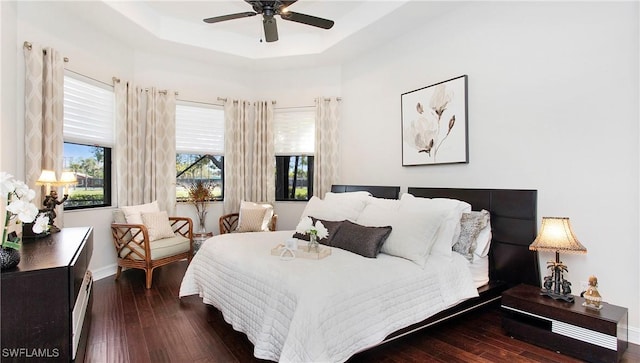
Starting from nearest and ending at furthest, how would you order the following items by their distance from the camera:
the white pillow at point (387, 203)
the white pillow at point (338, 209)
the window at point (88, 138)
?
1. the white pillow at point (387, 203)
2. the white pillow at point (338, 209)
3. the window at point (88, 138)

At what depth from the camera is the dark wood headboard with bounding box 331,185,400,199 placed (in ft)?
13.4

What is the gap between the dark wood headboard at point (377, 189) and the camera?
4.08m

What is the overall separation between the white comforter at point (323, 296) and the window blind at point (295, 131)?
2756 mm

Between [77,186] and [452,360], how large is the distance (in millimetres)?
4496

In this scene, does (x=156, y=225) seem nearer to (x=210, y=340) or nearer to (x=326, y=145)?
(x=210, y=340)

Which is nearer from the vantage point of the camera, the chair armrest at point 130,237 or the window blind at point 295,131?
the chair armrest at point 130,237

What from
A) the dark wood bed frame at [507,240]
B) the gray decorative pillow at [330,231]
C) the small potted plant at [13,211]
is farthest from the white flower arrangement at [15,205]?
the dark wood bed frame at [507,240]

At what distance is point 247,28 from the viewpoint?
461 cm

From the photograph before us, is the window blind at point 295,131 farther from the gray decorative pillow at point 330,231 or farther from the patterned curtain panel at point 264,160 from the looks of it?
the gray decorative pillow at point 330,231

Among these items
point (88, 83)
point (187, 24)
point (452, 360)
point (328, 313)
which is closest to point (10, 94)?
point (88, 83)

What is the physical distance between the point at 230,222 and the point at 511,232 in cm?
394

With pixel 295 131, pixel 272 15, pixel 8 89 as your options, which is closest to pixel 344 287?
pixel 272 15

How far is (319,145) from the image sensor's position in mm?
5145

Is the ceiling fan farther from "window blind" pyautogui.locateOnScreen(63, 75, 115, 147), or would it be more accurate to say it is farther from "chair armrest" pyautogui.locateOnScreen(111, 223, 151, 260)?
"chair armrest" pyautogui.locateOnScreen(111, 223, 151, 260)
